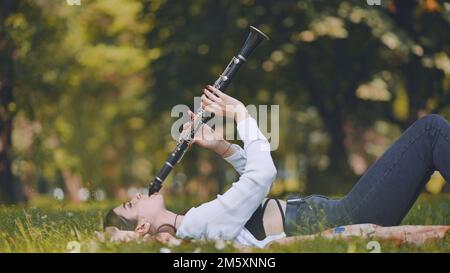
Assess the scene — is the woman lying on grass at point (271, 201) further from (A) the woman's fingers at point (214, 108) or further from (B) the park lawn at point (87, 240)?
(B) the park lawn at point (87, 240)

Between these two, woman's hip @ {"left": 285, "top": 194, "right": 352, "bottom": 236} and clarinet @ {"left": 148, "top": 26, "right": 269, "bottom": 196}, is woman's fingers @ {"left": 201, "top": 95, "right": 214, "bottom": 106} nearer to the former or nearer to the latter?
clarinet @ {"left": 148, "top": 26, "right": 269, "bottom": 196}

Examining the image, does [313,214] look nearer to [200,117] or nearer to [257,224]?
[257,224]

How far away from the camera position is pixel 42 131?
55.9ft

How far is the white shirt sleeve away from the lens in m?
5.19

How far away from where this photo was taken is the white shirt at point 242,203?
5191mm

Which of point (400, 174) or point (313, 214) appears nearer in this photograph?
point (400, 174)

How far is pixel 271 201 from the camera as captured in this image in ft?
17.9

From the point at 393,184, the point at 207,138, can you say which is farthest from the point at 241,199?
the point at 393,184

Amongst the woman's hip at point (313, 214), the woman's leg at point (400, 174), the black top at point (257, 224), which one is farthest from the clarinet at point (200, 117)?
the woman's leg at point (400, 174)

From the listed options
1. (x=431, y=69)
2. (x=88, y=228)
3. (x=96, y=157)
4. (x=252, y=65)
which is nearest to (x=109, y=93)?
(x=96, y=157)

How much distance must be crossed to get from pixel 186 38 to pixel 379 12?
12.1 ft

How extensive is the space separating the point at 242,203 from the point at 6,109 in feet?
34.5

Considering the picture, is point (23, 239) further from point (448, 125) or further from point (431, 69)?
point (431, 69)

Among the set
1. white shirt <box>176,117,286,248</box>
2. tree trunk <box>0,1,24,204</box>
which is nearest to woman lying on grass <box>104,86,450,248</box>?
white shirt <box>176,117,286,248</box>
